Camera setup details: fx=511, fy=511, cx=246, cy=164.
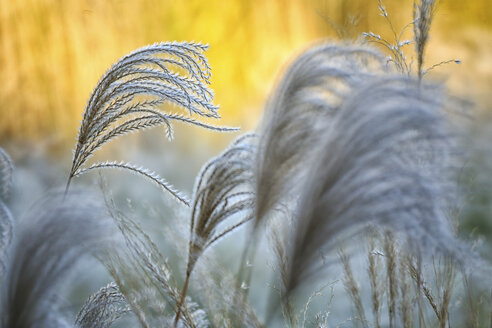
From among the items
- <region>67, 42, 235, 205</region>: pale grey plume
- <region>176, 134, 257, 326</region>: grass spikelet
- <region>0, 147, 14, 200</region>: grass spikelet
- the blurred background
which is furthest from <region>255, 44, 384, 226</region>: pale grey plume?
the blurred background

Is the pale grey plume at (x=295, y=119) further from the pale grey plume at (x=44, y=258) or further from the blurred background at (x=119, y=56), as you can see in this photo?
the blurred background at (x=119, y=56)

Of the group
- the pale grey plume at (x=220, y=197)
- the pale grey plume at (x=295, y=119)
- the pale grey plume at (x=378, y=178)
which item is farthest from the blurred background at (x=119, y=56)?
the pale grey plume at (x=378, y=178)

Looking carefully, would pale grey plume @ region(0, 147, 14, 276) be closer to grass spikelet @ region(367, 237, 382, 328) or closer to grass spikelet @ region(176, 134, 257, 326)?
grass spikelet @ region(176, 134, 257, 326)

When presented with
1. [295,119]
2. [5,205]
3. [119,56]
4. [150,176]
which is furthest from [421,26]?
[119,56]

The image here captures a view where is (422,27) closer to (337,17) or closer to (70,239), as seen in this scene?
(70,239)

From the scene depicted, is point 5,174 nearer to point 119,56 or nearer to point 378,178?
point 378,178

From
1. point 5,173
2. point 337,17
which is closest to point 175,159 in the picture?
point 337,17
